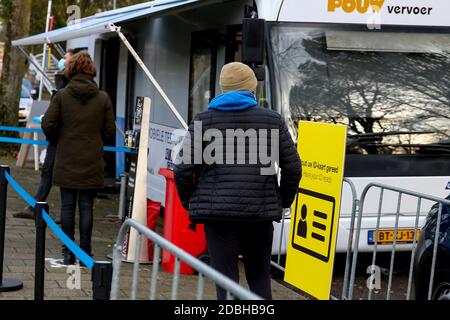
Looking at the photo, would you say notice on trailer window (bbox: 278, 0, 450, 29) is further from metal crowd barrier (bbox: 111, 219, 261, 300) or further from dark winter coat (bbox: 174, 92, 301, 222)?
metal crowd barrier (bbox: 111, 219, 261, 300)

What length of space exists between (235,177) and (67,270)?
315 centimetres

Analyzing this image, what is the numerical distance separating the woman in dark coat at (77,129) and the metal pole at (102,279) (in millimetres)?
3584

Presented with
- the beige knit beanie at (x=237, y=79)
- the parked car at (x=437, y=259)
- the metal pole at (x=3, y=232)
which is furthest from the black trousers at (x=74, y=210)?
the parked car at (x=437, y=259)

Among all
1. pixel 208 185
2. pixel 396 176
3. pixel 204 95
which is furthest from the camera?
pixel 204 95

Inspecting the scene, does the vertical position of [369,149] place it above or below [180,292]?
above

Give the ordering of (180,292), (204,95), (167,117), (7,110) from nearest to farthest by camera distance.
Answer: (180,292), (204,95), (167,117), (7,110)

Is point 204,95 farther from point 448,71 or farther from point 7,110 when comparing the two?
point 7,110

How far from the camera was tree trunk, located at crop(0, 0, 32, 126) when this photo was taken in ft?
65.9

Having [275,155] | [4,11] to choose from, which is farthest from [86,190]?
[4,11]

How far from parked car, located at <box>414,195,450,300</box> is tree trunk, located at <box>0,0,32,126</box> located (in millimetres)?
15037

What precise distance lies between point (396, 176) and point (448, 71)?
4.02ft

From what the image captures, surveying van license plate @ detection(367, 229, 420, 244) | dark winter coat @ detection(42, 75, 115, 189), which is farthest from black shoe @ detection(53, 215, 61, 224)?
Result: van license plate @ detection(367, 229, 420, 244)

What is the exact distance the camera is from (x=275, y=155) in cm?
550

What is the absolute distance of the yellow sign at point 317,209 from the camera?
22.0 feet
